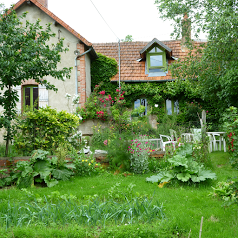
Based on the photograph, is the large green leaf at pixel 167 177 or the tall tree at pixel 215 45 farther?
the tall tree at pixel 215 45

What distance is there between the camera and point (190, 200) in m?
3.71

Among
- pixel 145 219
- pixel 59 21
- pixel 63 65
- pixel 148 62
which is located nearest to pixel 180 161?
pixel 145 219

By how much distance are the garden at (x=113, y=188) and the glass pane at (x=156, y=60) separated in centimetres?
767

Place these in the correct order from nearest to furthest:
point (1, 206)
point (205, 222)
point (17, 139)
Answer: point (205, 222)
point (1, 206)
point (17, 139)

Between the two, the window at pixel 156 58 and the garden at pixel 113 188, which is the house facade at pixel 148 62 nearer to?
the window at pixel 156 58

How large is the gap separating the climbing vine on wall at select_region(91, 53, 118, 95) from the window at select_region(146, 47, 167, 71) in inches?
84.5

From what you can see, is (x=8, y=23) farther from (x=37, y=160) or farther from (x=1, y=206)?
(x=1, y=206)

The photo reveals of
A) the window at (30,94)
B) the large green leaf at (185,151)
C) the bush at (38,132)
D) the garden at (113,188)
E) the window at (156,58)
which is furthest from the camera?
the window at (156,58)

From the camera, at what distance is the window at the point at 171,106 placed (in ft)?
44.4

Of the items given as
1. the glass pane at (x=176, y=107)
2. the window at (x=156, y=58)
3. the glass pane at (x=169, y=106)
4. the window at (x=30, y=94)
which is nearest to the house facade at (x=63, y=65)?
the window at (x=30, y=94)

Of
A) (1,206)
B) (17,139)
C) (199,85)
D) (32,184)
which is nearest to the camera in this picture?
(1,206)

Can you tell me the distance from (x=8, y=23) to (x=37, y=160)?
290cm

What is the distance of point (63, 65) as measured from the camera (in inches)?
464

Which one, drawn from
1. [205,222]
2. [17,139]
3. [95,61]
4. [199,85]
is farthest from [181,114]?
[205,222]
